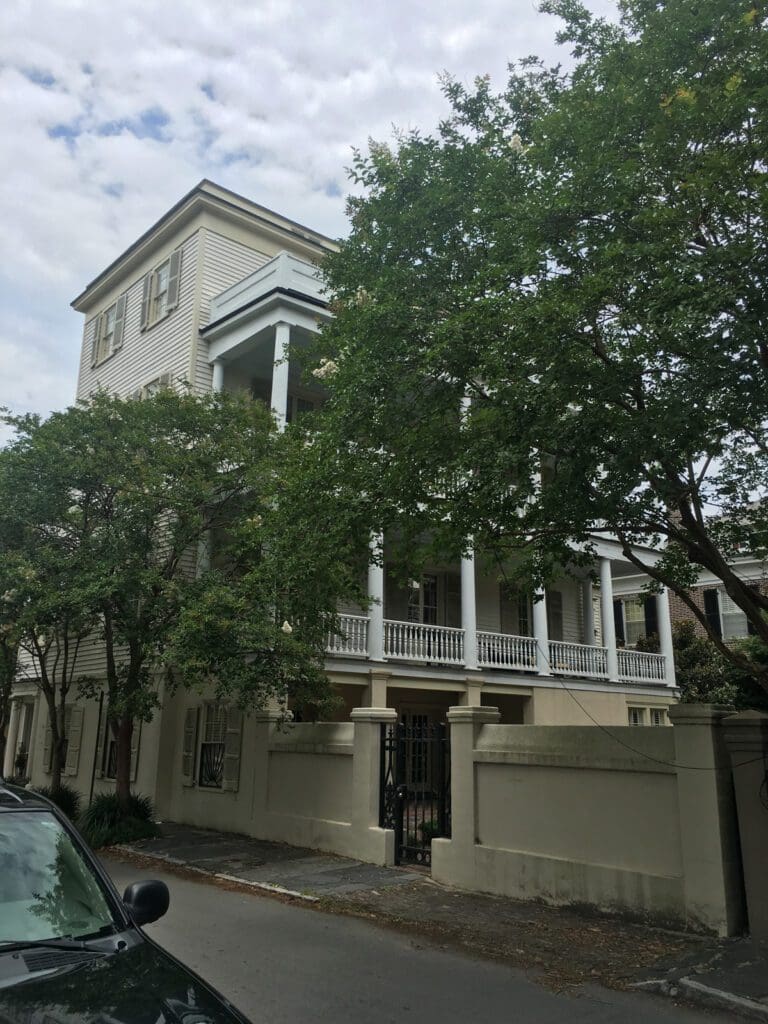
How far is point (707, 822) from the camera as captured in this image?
7703 millimetres

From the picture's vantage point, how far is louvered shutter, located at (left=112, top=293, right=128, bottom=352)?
24438mm

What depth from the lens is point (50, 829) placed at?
4195 millimetres

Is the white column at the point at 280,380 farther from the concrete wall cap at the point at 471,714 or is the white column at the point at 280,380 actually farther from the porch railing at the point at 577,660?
the porch railing at the point at 577,660

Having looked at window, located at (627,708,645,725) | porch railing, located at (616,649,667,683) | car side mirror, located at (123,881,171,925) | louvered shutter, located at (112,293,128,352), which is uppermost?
louvered shutter, located at (112,293,128,352)

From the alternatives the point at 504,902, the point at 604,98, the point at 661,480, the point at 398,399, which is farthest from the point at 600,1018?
the point at 604,98

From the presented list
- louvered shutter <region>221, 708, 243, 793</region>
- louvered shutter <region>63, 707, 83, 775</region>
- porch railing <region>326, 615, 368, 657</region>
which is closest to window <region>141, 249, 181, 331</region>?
porch railing <region>326, 615, 368, 657</region>

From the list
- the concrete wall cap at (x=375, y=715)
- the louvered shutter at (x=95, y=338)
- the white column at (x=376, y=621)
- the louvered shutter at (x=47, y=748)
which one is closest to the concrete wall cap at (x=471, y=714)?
the concrete wall cap at (x=375, y=715)

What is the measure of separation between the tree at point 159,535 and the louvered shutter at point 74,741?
5420mm

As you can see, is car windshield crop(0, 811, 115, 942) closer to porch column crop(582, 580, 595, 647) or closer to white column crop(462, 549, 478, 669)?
white column crop(462, 549, 478, 669)

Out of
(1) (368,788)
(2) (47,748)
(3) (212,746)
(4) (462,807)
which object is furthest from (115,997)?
(2) (47,748)

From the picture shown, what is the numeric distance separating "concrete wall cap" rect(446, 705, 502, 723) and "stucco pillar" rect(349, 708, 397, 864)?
178 centimetres

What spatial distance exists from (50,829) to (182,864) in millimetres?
8806

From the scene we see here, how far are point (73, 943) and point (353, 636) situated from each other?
1463cm

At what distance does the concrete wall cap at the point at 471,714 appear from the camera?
411 inches
